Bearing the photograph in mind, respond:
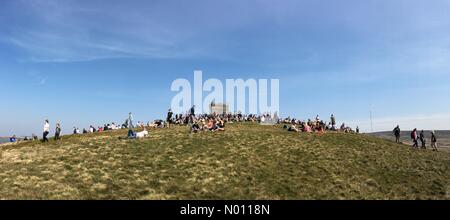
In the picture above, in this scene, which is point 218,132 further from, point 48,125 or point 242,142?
point 48,125

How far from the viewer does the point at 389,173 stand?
109 ft

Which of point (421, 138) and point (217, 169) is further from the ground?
point (421, 138)

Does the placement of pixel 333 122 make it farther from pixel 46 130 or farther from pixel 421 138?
pixel 46 130

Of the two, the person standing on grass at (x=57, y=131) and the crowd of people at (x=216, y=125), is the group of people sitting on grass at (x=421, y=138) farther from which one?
the person standing on grass at (x=57, y=131)

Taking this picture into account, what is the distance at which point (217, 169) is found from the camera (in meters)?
31.2

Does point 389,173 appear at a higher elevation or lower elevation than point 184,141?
lower

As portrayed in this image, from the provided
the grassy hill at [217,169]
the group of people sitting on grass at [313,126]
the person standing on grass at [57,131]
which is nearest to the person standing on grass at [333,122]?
the group of people sitting on grass at [313,126]

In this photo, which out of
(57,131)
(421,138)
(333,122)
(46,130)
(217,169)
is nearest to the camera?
(217,169)

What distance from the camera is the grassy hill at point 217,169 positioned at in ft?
85.9

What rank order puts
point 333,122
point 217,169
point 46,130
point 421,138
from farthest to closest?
1. point 333,122
2. point 421,138
3. point 46,130
4. point 217,169

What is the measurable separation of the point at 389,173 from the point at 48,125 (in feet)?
112

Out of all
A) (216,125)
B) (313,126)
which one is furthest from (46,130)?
(313,126)

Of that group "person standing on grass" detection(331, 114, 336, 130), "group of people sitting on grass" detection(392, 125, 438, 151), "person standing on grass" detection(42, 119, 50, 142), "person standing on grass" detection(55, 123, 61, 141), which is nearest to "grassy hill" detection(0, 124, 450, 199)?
"person standing on grass" detection(55, 123, 61, 141)
